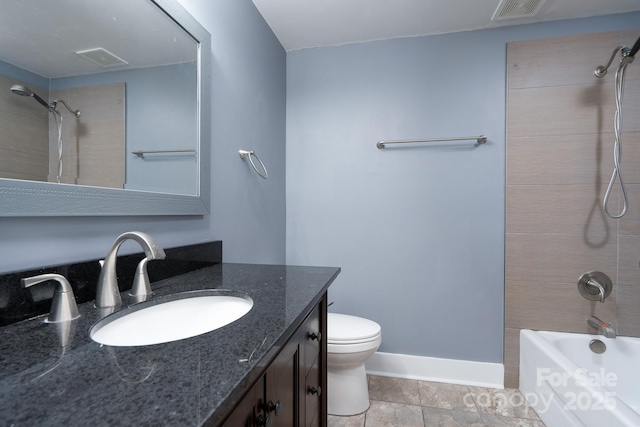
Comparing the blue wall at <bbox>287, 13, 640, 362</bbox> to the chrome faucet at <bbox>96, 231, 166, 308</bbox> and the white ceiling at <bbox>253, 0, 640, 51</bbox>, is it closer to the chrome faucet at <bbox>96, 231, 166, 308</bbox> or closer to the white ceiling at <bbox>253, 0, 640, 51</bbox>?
the white ceiling at <bbox>253, 0, 640, 51</bbox>

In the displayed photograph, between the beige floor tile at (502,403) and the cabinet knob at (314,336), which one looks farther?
the beige floor tile at (502,403)

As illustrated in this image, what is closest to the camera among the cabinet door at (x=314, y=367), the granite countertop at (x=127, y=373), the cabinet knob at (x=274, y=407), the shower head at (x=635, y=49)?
the granite countertop at (x=127, y=373)

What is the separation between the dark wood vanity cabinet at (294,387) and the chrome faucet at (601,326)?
175 centimetres

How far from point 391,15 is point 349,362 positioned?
6.85 feet

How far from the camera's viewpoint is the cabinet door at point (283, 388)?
634 millimetres

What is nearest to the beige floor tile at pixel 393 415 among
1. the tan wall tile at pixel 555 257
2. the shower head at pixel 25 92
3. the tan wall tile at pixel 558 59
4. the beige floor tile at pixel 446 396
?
the beige floor tile at pixel 446 396

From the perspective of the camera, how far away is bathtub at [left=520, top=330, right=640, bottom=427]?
1.27 metres

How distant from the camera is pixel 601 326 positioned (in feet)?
5.80

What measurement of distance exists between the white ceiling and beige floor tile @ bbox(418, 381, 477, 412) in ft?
7.73

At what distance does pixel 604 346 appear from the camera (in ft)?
5.77

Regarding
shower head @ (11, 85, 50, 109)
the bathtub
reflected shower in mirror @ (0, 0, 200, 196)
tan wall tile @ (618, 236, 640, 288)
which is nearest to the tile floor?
the bathtub

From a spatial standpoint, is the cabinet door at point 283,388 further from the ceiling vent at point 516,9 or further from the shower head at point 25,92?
the ceiling vent at point 516,9

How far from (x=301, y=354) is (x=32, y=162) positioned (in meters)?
0.83

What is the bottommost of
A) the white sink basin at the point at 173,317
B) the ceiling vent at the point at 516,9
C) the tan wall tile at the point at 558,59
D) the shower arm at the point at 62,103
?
the white sink basin at the point at 173,317
